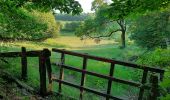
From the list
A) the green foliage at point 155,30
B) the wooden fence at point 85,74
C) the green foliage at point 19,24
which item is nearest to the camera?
the wooden fence at point 85,74

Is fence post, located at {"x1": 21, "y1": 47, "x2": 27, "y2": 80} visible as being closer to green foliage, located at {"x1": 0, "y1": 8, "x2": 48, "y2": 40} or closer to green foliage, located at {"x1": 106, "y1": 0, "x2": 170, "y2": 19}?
green foliage, located at {"x1": 0, "y1": 8, "x2": 48, "y2": 40}

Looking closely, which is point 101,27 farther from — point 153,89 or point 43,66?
point 153,89

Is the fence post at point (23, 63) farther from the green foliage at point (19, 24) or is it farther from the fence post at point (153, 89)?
the fence post at point (153, 89)

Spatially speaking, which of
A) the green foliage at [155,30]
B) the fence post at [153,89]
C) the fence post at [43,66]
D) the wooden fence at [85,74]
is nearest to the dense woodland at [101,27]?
the green foliage at [155,30]

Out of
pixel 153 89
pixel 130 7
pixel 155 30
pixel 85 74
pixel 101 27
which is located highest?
pixel 130 7

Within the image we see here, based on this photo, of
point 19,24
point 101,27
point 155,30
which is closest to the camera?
point 19,24

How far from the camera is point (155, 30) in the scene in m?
26.0

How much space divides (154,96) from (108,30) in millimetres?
35644

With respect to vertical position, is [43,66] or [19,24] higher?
[19,24]

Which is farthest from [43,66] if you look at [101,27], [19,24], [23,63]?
[101,27]

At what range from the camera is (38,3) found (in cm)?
1139

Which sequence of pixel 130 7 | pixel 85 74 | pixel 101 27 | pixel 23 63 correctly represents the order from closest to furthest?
pixel 130 7
pixel 85 74
pixel 23 63
pixel 101 27

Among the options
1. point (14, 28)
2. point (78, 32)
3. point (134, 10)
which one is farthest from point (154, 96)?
point (78, 32)

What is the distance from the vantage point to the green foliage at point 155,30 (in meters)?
24.8
